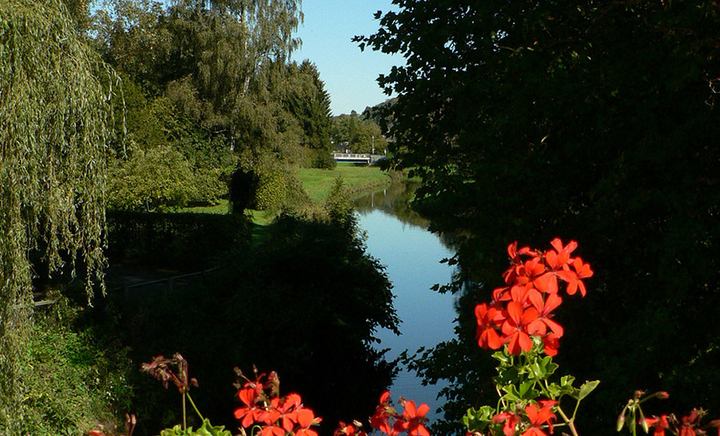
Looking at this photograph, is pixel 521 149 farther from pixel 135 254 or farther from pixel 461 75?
pixel 135 254

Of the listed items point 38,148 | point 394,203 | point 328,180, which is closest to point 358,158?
point 328,180

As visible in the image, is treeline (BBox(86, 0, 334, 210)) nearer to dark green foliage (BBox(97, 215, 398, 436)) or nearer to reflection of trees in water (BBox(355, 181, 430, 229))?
reflection of trees in water (BBox(355, 181, 430, 229))

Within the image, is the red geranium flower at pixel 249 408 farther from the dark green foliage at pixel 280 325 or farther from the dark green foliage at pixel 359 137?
the dark green foliage at pixel 359 137

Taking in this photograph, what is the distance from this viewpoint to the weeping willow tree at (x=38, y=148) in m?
5.87

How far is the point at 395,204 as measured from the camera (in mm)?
41625

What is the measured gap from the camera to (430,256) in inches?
1001

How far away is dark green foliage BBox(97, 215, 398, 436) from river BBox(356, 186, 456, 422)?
1046mm

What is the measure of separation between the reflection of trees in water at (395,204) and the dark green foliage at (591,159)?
51.3 ft

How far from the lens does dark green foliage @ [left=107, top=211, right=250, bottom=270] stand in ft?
60.9

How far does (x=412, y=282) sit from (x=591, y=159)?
42.9ft

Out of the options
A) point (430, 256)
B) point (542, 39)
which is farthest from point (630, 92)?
point (430, 256)

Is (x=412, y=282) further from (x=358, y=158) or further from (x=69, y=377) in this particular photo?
(x=358, y=158)

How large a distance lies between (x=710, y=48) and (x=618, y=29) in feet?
5.99

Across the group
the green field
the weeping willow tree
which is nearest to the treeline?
the green field
